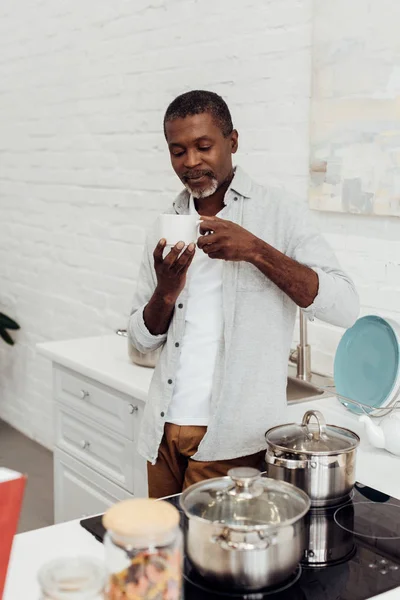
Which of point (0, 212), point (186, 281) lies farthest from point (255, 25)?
point (0, 212)

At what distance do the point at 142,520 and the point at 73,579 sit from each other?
9cm

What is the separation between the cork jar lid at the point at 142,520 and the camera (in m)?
0.82

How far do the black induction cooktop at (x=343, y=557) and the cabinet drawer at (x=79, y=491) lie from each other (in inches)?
43.5

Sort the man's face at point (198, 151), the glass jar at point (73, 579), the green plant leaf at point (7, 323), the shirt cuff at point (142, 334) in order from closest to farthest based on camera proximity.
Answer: the glass jar at point (73, 579)
the man's face at point (198, 151)
the shirt cuff at point (142, 334)
the green plant leaf at point (7, 323)

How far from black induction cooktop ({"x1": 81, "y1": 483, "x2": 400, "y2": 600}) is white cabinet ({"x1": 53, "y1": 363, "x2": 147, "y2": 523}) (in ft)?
3.15

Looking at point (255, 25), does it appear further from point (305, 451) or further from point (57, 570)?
point (57, 570)

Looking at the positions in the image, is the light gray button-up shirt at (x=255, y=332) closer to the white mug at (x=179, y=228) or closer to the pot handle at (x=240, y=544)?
the white mug at (x=179, y=228)

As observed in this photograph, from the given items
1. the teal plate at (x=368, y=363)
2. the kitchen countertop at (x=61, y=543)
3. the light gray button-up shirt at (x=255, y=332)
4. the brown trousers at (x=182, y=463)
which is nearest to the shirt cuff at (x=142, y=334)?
the light gray button-up shirt at (x=255, y=332)

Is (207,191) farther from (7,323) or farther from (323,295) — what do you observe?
(7,323)

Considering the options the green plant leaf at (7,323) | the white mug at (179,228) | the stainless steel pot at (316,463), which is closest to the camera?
the stainless steel pot at (316,463)

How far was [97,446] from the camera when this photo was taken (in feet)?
8.41

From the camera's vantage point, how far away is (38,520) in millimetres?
3305

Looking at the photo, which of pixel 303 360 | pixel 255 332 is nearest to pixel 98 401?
pixel 303 360

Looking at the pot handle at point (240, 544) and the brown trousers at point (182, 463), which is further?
the brown trousers at point (182, 463)
